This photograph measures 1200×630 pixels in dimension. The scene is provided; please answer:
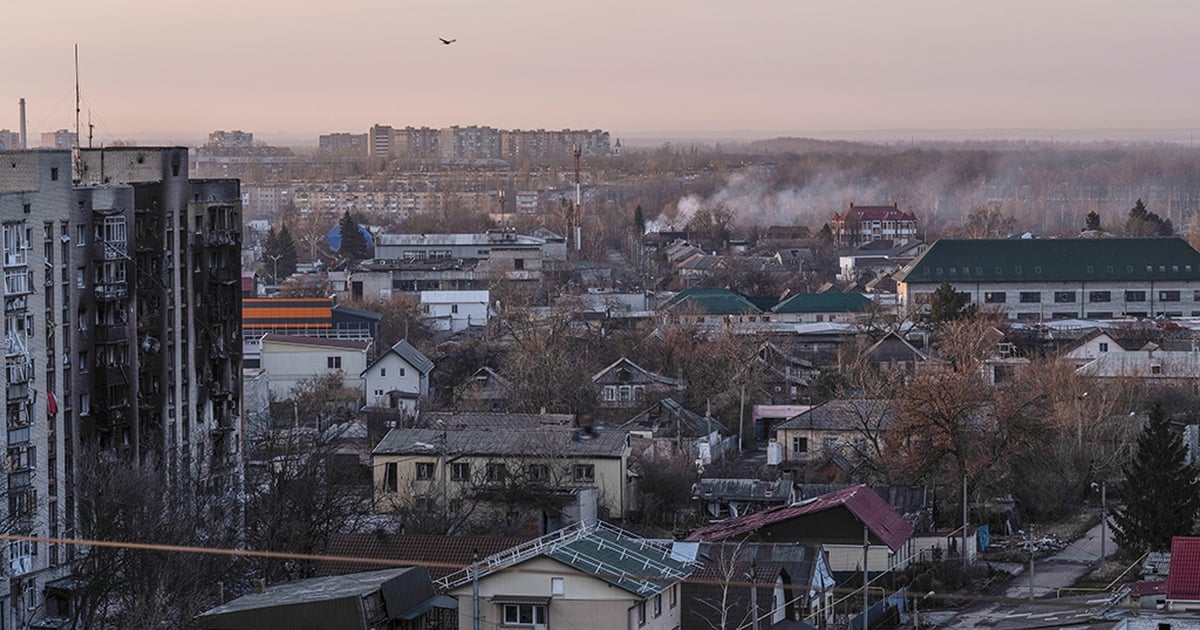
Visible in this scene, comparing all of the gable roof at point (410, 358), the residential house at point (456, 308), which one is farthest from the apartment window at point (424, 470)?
the residential house at point (456, 308)

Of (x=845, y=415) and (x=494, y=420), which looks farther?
(x=845, y=415)

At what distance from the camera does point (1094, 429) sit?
19.2m

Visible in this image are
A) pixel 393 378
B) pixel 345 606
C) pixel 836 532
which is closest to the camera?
pixel 345 606

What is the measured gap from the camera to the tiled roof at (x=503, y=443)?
1614 centimetres

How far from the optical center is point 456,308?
32906 mm

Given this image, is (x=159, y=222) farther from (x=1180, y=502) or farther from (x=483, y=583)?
(x=1180, y=502)

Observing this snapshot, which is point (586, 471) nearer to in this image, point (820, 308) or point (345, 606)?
point (345, 606)

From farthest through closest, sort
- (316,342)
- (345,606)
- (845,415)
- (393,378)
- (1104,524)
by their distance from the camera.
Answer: (316,342) → (393,378) → (845,415) → (1104,524) → (345,606)

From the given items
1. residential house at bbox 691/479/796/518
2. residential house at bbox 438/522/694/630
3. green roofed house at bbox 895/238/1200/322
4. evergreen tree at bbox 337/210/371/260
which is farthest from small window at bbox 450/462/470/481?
evergreen tree at bbox 337/210/371/260

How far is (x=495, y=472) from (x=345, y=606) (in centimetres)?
A: 608

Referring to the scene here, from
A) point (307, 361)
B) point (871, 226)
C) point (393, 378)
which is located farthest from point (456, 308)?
point (871, 226)

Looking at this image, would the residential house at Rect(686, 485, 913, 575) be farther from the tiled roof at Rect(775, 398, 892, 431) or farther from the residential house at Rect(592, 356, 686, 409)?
the residential house at Rect(592, 356, 686, 409)

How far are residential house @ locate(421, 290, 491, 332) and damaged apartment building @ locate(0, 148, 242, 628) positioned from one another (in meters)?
14.4

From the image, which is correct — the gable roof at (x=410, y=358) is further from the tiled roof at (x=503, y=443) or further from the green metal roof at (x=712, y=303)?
A: the green metal roof at (x=712, y=303)
